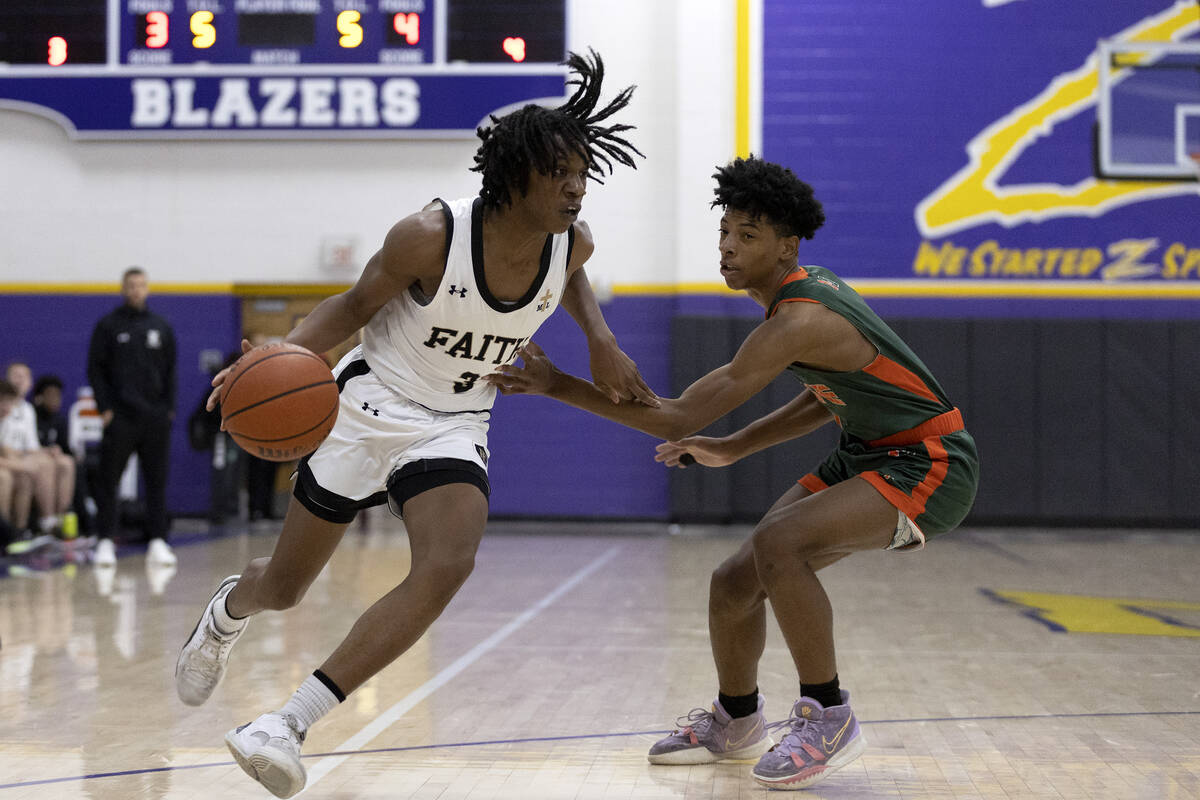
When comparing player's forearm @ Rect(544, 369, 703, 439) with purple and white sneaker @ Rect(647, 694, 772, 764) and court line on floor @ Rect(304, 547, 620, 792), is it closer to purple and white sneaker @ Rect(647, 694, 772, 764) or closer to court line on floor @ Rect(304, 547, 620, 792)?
purple and white sneaker @ Rect(647, 694, 772, 764)

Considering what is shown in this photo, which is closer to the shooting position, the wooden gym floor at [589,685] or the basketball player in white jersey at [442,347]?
the basketball player in white jersey at [442,347]

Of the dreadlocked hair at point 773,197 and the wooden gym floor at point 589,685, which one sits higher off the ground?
the dreadlocked hair at point 773,197

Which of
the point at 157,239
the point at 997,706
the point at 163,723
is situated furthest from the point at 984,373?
the point at 163,723

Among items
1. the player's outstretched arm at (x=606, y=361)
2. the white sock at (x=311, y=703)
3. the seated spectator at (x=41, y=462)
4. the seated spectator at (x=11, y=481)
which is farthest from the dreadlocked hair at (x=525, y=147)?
the seated spectator at (x=41, y=462)

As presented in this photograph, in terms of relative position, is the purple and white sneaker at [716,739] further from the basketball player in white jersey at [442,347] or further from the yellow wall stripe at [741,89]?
the yellow wall stripe at [741,89]

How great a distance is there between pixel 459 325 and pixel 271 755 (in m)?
1.16

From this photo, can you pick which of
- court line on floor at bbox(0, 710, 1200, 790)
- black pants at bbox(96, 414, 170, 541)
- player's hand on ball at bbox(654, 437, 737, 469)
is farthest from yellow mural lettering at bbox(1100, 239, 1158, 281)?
player's hand on ball at bbox(654, 437, 737, 469)

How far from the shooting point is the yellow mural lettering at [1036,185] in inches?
419

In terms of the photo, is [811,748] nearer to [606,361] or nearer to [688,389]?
[688,389]

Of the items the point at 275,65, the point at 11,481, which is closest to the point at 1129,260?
the point at 275,65

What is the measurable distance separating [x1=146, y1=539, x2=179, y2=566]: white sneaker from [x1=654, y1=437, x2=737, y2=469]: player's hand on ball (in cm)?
528

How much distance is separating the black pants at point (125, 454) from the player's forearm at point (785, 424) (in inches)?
210

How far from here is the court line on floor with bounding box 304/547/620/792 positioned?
330cm

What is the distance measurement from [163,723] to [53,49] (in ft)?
29.4
